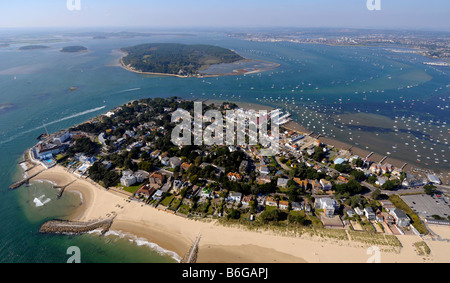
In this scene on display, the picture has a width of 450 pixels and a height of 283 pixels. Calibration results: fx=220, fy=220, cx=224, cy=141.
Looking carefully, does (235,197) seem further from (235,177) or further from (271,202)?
(271,202)

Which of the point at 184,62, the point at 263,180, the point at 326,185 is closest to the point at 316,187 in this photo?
the point at 326,185

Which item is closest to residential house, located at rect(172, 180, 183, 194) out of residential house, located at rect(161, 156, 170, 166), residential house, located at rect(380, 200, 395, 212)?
residential house, located at rect(161, 156, 170, 166)

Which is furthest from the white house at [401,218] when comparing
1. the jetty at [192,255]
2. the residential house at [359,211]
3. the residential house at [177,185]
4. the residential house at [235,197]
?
the residential house at [177,185]

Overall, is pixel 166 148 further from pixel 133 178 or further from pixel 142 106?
pixel 142 106

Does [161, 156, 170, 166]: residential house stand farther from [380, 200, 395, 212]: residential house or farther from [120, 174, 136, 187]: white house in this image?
[380, 200, 395, 212]: residential house

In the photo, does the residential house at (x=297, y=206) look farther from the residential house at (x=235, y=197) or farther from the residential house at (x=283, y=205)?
the residential house at (x=235, y=197)
